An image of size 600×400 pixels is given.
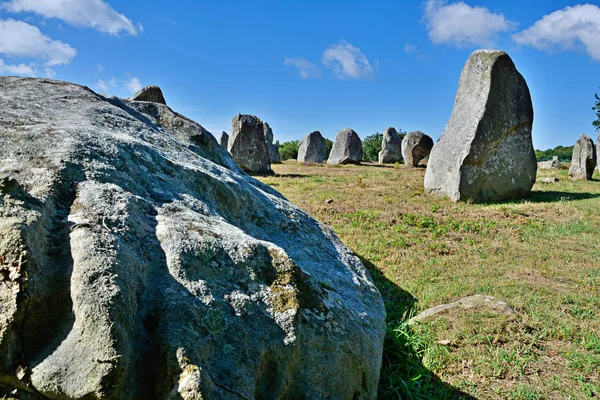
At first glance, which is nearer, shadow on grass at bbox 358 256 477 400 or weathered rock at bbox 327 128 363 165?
shadow on grass at bbox 358 256 477 400

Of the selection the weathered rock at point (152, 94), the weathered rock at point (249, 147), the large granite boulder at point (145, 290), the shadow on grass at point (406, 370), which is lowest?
the shadow on grass at point (406, 370)

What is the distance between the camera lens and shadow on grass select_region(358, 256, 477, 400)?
318 cm

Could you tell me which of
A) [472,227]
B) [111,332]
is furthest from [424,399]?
[472,227]

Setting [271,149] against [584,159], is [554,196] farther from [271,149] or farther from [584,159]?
[271,149]

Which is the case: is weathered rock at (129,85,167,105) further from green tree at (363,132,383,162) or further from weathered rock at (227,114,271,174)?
green tree at (363,132,383,162)

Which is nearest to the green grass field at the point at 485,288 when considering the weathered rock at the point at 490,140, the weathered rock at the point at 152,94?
the weathered rock at the point at 490,140

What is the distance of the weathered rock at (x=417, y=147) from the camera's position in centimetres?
2530

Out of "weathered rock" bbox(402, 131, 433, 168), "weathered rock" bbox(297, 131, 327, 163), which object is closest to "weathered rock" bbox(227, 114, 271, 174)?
"weathered rock" bbox(402, 131, 433, 168)

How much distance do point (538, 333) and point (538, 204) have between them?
7100mm

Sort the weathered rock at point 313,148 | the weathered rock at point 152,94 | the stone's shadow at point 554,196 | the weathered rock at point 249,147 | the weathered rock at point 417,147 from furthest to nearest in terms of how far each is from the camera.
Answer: the weathered rock at point 313,148, the weathered rock at point 417,147, the weathered rock at point 249,147, the weathered rock at point 152,94, the stone's shadow at point 554,196

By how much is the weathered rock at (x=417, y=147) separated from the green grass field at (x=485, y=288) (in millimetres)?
14824

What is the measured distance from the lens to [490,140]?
10.8m

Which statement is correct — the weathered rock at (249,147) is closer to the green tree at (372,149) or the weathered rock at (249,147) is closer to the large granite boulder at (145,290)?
the large granite boulder at (145,290)

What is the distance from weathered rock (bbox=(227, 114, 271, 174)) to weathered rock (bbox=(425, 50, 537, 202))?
33.1ft
